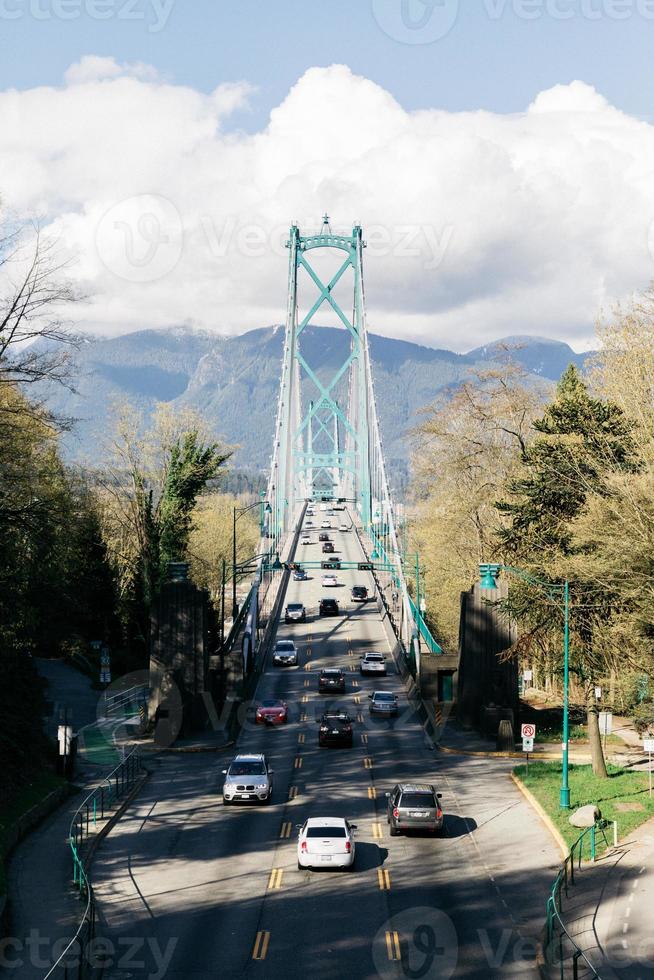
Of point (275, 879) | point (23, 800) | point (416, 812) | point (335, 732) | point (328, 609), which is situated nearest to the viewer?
point (275, 879)

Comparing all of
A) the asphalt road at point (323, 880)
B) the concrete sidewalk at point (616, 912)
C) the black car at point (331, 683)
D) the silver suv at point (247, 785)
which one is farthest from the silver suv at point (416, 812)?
the black car at point (331, 683)

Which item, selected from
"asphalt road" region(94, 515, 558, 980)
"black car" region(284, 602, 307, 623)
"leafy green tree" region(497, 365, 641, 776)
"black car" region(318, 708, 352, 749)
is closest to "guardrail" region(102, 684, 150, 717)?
"asphalt road" region(94, 515, 558, 980)

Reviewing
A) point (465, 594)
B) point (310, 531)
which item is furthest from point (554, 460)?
point (310, 531)

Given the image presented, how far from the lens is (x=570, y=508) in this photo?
43031 millimetres

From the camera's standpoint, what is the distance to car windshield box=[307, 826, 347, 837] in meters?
26.6

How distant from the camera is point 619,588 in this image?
34.0 meters

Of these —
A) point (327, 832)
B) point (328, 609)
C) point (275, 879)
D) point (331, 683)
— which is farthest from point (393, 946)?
point (328, 609)

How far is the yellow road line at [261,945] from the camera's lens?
20.7 m

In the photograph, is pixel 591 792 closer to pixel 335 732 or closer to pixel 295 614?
pixel 335 732

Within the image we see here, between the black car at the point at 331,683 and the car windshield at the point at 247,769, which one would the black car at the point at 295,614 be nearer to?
the black car at the point at 331,683

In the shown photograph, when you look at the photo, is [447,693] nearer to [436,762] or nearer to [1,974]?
[436,762]

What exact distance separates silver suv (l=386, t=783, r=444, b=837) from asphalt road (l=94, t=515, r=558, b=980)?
41cm

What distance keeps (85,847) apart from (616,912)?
13.7 m

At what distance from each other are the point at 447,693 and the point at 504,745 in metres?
9.70
